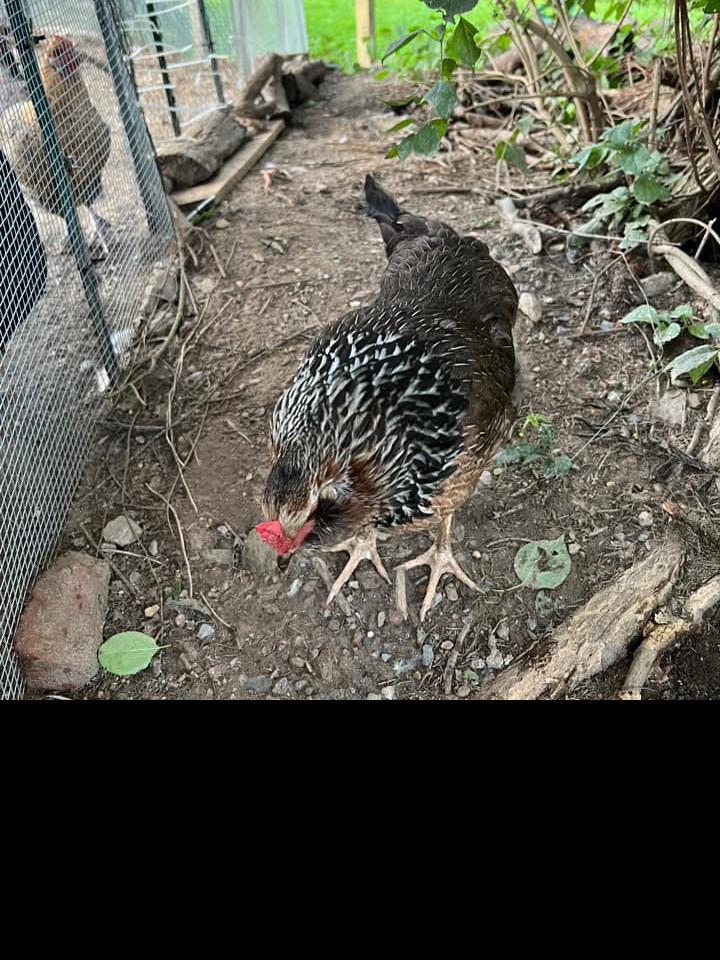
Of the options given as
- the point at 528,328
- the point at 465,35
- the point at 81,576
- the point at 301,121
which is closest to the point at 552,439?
the point at 528,328

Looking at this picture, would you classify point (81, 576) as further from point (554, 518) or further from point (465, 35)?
point (465, 35)

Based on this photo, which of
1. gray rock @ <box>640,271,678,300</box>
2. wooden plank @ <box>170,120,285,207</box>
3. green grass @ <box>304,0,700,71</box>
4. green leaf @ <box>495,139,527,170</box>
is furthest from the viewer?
green grass @ <box>304,0,700,71</box>

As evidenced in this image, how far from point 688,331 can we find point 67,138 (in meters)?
2.74

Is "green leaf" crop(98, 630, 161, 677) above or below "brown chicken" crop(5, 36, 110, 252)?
below

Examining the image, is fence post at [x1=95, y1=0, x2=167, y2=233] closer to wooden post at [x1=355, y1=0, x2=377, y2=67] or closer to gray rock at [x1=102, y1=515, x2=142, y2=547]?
gray rock at [x1=102, y1=515, x2=142, y2=547]

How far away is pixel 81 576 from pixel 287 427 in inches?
36.5

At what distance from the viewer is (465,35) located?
5.37 feet

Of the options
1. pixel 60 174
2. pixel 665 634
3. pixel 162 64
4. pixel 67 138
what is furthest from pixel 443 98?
pixel 162 64

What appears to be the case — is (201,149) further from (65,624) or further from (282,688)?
(282,688)

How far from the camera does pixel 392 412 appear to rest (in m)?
2.00

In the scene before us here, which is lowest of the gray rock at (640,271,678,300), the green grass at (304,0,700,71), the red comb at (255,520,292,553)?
the gray rock at (640,271,678,300)

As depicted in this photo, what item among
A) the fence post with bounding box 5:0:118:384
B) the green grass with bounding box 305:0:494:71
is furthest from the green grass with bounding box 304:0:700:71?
the fence post with bounding box 5:0:118:384

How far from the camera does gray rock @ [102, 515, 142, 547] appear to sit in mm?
2479

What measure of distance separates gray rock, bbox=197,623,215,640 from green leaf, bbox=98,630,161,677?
0.13m
